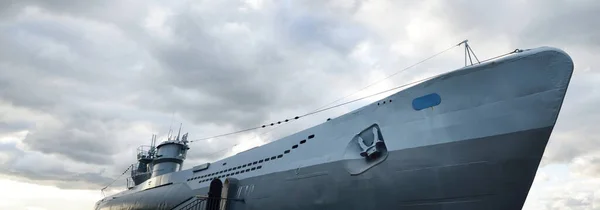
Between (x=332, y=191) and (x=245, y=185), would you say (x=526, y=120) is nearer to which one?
(x=332, y=191)

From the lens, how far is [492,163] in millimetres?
6391

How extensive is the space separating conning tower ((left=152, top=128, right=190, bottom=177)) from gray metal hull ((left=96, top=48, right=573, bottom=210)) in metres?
13.5

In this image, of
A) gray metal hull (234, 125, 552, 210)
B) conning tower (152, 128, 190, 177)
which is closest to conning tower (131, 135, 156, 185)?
A: conning tower (152, 128, 190, 177)

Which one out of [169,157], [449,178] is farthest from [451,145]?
[169,157]

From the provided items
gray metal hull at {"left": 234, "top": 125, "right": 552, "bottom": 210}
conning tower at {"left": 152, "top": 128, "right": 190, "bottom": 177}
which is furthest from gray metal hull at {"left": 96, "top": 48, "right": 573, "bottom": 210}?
conning tower at {"left": 152, "top": 128, "right": 190, "bottom": 177}

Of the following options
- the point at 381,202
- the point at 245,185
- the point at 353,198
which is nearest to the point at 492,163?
the point at 381,202

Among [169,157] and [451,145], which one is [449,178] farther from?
[169,157]

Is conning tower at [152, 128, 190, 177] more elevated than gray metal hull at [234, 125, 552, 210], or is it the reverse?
conning tower at [152, 128, 190, 177]

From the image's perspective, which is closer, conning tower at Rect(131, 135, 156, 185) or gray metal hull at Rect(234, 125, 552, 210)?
gray metal hull at Rect(234, 125, 552, 210)

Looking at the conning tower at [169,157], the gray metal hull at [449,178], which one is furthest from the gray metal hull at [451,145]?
the conning tower at [169,157]

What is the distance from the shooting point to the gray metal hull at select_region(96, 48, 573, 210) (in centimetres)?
623

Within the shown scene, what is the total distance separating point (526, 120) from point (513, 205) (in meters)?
1.38

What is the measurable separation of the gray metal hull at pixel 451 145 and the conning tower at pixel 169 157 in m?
13.5

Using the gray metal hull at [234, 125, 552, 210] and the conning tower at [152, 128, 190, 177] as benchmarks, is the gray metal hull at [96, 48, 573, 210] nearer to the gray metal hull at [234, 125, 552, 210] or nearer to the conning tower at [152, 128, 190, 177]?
the gray metal hull at [234, 125, 552, 210]
